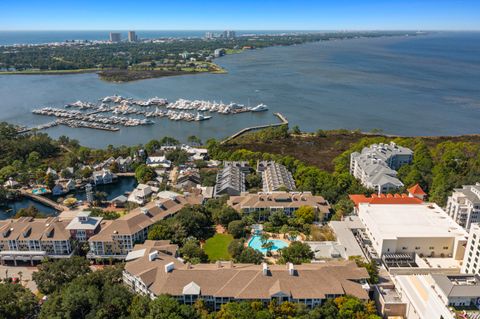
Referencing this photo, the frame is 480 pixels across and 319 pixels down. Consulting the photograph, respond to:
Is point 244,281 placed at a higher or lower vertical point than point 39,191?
higher

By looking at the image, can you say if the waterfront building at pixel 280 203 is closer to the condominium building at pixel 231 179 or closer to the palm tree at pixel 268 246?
the condominium building at pixel 231 179

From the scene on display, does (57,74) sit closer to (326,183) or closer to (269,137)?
(269,137)

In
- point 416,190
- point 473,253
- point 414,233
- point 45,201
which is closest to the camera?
point 473,253

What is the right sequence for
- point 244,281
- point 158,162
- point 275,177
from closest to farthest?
point 244,281, point 275,177, point 158,162

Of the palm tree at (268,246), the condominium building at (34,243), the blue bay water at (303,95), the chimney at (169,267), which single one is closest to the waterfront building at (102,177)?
the condominium building at (34,243)

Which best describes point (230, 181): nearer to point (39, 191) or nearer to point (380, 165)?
point (380, 165)

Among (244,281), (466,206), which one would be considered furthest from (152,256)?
(466,206)

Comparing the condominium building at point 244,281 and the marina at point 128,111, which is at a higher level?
the marina at point 128,111

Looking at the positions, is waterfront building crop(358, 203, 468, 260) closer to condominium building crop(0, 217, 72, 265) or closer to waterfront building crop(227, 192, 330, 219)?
waterfront building crop(227, 192, 330, 219)
